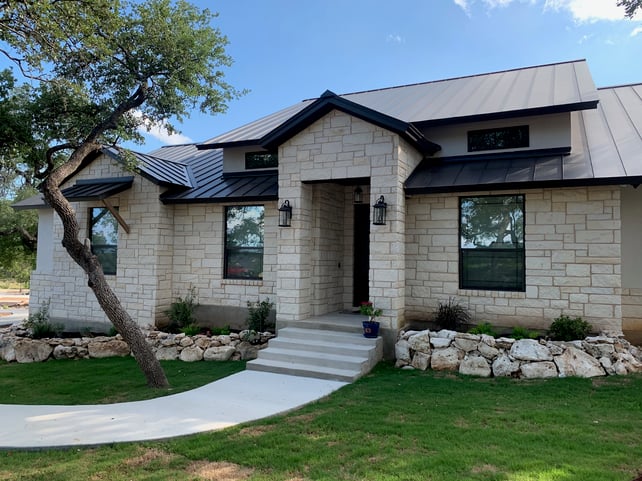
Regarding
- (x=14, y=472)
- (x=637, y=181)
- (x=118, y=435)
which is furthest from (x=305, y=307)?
(x=637, y=181)

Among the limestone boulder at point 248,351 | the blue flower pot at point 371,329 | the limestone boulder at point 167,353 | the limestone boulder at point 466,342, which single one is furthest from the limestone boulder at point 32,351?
the limestone boulder at point 466,342

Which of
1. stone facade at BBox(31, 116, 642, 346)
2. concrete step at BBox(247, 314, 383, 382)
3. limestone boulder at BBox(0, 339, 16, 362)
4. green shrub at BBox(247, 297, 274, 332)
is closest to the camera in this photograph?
concrete step at BBox(247, 314, 383, 382)

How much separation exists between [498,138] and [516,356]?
466 cm

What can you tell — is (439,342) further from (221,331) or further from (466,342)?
(221,331)

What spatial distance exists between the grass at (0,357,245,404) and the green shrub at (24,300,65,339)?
4.23 feet

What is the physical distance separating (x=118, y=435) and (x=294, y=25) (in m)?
12.1

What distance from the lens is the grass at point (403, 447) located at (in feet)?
12.6

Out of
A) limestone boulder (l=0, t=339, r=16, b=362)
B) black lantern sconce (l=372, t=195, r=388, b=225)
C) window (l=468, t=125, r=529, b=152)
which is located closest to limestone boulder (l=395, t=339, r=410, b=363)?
black lantern sconce (l=372, t=195, r=388, b=225)

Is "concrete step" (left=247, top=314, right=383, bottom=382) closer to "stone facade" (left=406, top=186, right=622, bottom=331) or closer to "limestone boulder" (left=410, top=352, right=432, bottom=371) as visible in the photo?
"limestone boulder" (left=410, top=352, right=432, bottom=371)

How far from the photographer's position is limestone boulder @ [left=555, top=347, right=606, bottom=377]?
6762 mm

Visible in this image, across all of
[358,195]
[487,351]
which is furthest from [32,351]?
[487,351]

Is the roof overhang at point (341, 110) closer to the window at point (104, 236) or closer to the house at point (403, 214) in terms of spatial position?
the house at point (403, 214)

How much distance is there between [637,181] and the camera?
6.99 metres

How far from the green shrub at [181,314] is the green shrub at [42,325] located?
119 inches
